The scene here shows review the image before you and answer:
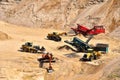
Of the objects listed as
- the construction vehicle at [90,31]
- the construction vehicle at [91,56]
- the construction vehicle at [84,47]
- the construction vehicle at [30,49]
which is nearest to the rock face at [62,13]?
the construction vehicle at [90,31]

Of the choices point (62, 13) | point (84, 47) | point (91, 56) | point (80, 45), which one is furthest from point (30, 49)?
point (62, 13)

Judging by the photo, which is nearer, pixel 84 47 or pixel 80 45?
pixel 84 47

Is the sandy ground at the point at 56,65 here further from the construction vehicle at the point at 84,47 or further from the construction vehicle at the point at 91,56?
the construction vehicle at the point at 84,47

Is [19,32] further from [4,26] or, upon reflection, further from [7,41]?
[7,41]

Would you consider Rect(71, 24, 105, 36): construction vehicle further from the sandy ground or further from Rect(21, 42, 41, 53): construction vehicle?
Rect(21, 42, 41, 53): construction vehicle

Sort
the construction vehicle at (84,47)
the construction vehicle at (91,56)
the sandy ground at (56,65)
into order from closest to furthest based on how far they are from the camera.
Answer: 1. the sandy ground at (56,65)
2. the construction vehicle at (91,56)
3. the construction vehicle at (84,47)

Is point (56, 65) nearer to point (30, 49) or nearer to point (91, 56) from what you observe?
point (91, 56)

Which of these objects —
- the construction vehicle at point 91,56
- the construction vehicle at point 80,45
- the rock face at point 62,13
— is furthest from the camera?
the rock face at point 62,13

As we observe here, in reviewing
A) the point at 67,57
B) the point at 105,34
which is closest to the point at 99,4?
the point at 105,34
